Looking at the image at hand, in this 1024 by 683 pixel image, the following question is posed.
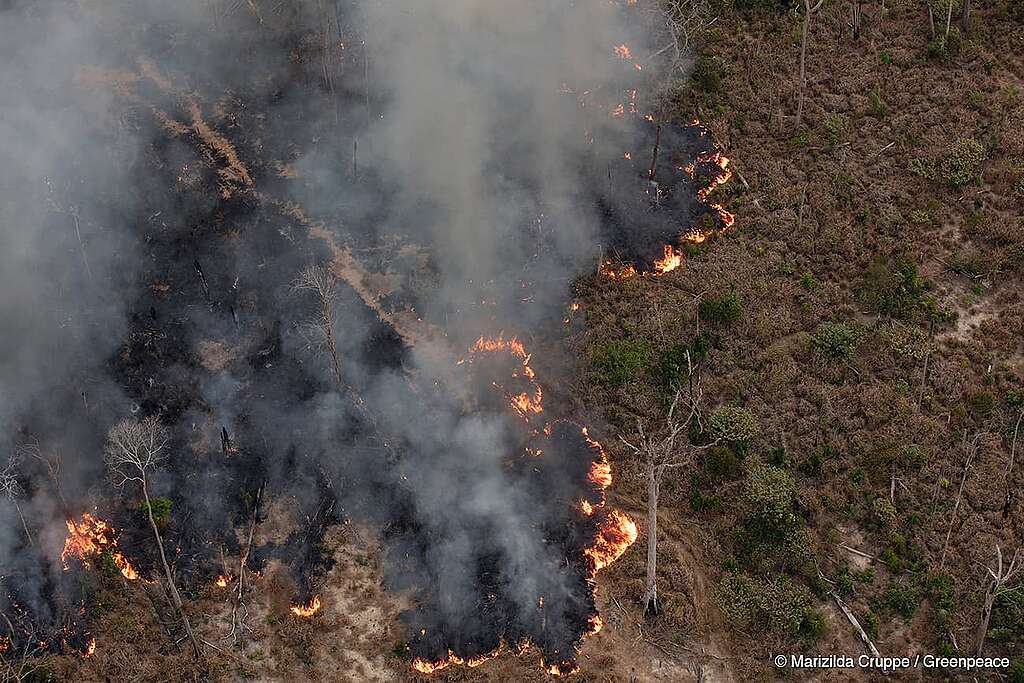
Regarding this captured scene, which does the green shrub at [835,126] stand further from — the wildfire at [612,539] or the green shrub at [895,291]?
the wildfire at [612,539]

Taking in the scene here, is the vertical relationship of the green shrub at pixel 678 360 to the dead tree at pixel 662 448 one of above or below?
above

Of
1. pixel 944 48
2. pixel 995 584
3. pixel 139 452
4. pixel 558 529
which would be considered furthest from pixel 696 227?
pixel 139 452

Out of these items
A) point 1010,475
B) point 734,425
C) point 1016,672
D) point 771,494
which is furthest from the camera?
point 734,425

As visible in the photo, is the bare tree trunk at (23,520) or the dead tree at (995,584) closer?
the dead tree at (995,584)

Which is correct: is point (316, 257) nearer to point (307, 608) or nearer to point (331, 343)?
point (331, 343)

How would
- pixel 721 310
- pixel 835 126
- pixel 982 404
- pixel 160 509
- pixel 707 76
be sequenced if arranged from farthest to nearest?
pixel 707 76, pixel 835 126, pixel 721 310, pixel 982 404, pixel 160 509

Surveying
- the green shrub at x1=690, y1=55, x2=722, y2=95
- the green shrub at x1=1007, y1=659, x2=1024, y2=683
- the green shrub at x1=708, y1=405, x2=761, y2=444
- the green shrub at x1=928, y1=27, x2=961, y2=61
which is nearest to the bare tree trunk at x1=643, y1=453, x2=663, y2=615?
the green shrub at x1=708, y1=405, x2=761, y2=444

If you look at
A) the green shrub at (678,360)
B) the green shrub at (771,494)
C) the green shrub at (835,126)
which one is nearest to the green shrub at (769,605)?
the green shrub at (771,494)

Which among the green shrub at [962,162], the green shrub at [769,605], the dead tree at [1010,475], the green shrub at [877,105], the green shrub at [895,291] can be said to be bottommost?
the green shrub at [769,605]
